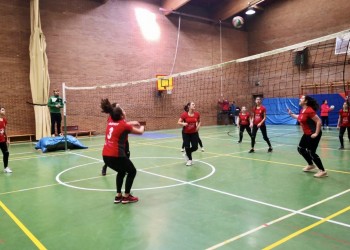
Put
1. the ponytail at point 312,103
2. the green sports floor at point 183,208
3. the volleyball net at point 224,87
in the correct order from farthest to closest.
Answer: the volleyball net at point 224,87 → the ponytail at point 312,103 → the green sports floor at point 183,208

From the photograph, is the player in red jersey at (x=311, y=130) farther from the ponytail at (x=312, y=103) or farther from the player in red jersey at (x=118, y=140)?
the player in red jersey at (x=118, y=140)

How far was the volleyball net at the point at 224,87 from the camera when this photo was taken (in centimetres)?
1566

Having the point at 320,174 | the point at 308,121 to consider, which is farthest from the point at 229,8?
the point at 320,174

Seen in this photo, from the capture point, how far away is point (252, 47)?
22.4 metres

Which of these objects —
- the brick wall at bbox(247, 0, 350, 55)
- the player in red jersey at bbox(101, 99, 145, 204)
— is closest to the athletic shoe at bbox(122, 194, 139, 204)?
the player in red jersey at bbox(101, 99, 145, 204)

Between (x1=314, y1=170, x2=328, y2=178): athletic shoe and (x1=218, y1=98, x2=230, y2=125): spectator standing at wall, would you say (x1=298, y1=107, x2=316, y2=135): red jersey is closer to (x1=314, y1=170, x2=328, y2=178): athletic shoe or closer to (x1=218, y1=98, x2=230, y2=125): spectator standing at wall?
(x1=314, y1=170, x2=328, y2=178): athletic shoe

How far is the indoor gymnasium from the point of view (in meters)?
3.61

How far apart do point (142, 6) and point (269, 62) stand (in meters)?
9.26

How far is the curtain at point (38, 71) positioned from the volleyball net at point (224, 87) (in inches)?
56.1

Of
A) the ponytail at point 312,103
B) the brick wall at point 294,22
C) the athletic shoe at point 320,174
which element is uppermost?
the brick wall at point 294,22

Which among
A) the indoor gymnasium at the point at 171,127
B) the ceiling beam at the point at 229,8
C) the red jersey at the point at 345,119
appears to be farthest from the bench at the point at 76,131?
the ceiling beam at the point at 229,8

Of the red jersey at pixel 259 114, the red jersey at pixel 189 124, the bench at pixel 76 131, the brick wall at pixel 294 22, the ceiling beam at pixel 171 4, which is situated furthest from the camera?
the brick wall at pixel 294 22

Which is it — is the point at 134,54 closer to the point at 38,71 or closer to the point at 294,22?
the point at 38,71

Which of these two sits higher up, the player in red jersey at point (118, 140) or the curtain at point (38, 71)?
the curtain at point (38, 71)
